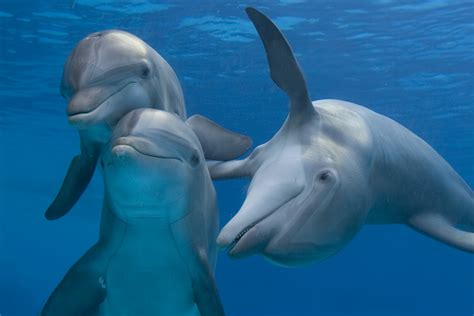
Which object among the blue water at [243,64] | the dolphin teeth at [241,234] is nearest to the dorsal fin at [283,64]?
the dolphin teeth at [241,234]

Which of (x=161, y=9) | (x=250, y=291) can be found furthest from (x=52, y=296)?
(x=250, y=291)

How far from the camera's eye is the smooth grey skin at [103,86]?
4.72 m

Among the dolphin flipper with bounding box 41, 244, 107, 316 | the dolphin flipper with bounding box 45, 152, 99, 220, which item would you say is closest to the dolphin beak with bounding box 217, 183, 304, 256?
the dolphin flipper with bounding box 41, 244, 107, 316

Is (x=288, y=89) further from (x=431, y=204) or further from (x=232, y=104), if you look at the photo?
(x=232, y=104)

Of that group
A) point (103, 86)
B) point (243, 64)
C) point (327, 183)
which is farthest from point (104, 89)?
point (243, 64)

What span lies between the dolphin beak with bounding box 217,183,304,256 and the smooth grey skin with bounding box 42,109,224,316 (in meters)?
0.61

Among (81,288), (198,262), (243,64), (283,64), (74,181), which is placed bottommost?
(243,64)

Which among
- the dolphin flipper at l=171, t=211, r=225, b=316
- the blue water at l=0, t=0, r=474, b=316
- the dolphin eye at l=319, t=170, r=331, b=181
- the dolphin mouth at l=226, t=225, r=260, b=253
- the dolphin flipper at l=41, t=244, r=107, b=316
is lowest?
the blue water at l=0, t=0, r=474, b=316

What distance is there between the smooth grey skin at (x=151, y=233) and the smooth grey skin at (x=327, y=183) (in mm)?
562

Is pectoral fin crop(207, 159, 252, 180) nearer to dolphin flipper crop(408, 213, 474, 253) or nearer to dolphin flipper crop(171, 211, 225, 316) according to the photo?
dolphin flipper crop(171, 211, 225, 316)

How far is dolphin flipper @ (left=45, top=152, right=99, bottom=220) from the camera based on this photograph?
5406mm

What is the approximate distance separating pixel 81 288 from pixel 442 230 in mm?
3248

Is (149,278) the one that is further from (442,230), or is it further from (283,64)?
(442,230)

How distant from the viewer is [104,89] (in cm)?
480
